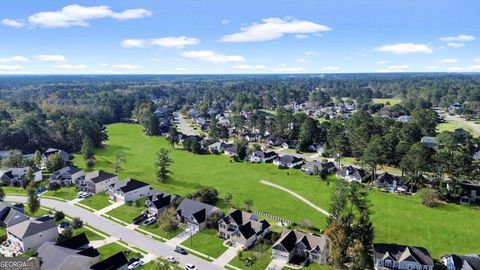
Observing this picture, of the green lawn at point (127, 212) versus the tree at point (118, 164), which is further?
the tree at point (118, 164)

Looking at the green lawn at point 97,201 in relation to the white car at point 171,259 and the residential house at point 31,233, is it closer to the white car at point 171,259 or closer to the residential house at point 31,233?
the residential house at point 31,233

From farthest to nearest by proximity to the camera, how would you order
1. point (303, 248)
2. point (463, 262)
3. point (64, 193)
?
point (64, 193) → point (303, 248) → point (463, 262)

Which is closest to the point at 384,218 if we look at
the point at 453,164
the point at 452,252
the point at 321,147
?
the point at 452,252

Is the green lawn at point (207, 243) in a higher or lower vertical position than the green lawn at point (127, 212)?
lower

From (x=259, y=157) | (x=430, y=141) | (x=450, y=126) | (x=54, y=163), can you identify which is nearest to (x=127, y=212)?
(x=54, y=163)

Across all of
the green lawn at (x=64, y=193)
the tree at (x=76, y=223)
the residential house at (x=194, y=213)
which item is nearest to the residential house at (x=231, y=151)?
the residential house at (x=194, y=213)

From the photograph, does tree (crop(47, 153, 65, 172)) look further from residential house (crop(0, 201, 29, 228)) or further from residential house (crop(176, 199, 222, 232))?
residential house (crop(176, 199, 222, 232))

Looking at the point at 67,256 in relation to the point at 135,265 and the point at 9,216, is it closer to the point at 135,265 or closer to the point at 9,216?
the point at 135,265
